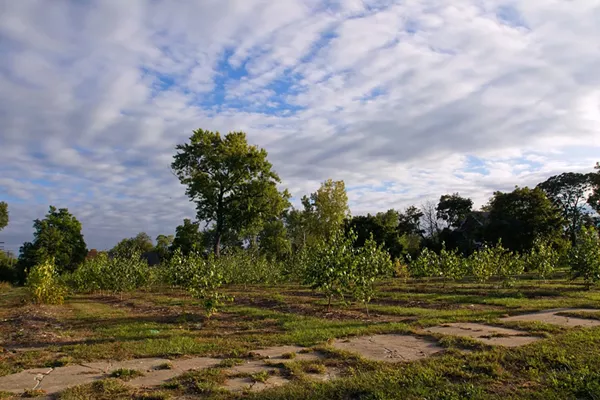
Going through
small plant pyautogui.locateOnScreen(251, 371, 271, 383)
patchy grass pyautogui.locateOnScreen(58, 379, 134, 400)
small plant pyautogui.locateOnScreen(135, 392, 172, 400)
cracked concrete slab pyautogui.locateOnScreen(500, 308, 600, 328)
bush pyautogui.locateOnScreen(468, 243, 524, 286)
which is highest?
bush pyautogui.locateOnScreen(468, 243, 524, 286)

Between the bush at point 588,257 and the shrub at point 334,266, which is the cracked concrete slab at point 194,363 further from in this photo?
the bush at point 588,257

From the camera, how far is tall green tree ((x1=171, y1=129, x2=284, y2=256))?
31.6 metres

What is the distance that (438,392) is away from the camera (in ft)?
15.6

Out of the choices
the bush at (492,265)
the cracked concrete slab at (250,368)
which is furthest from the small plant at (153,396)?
the bush at (492,265)

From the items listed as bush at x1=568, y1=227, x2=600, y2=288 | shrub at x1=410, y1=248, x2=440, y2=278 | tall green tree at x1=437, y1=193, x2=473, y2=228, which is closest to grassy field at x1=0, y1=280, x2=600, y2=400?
bush at x1=568, y1=227, x2=600, y2=288

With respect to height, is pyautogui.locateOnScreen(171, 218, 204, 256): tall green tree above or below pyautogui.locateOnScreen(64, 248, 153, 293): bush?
above

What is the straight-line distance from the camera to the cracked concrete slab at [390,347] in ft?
21.6

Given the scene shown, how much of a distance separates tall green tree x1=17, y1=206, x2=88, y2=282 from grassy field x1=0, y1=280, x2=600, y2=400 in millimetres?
25208

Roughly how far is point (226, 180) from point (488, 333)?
25.9 m

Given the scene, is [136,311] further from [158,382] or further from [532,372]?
[532,372]

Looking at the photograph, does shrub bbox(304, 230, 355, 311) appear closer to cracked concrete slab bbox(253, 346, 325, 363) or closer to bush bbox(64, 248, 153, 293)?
cracked concrete slab bbox(253, 346, 325, 363)

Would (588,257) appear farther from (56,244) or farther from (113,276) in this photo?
(56,244)

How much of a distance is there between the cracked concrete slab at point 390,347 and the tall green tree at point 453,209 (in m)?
49.8

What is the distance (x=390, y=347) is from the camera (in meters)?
7.24
